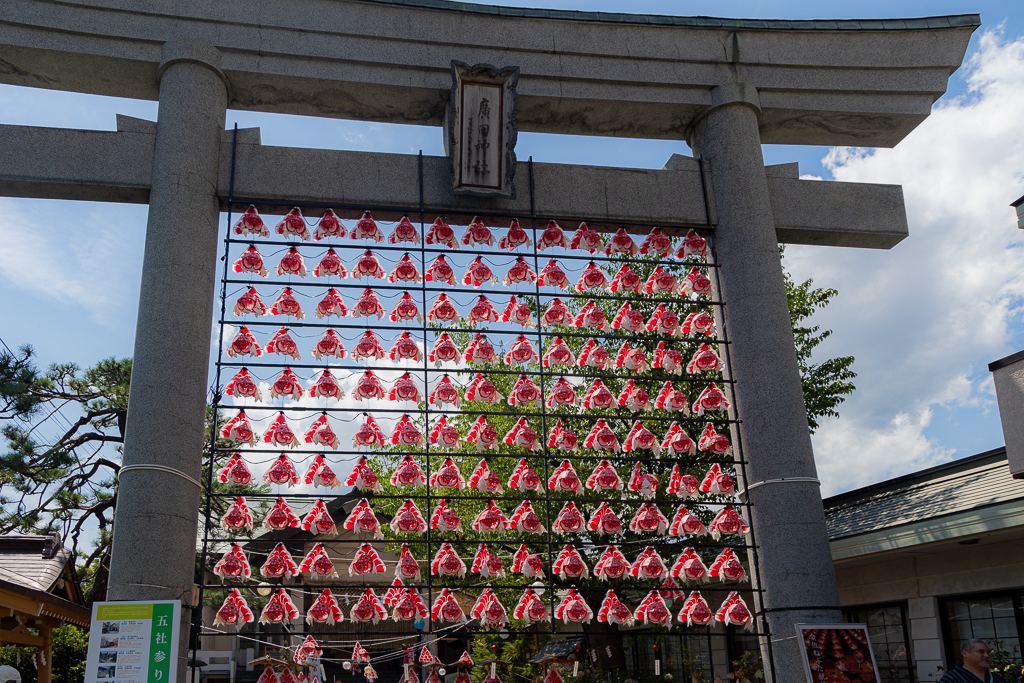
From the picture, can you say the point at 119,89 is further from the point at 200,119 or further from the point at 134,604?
the point at 134,604

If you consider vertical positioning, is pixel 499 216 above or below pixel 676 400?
above

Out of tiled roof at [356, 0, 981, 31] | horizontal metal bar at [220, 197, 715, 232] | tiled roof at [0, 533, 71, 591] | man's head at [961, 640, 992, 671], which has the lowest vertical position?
man's head at [961, 640, 992, 671]

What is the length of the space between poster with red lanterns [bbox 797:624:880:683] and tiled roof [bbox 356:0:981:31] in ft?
20.4

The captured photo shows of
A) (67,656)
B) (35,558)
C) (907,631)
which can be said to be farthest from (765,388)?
(67,656)

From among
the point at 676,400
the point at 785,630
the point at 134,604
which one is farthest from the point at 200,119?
the point at 785,630

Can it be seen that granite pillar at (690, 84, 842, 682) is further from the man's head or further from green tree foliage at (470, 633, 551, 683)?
green tree foliage at (470, 633, 551, 683)

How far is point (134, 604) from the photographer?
597cm

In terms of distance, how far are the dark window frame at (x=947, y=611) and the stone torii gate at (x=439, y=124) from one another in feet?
10.7

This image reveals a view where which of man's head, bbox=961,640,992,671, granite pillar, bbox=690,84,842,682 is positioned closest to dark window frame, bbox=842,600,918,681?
granite pillar, bbox=690,84,842,682

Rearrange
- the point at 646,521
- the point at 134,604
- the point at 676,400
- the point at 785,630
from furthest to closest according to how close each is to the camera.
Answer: the point at 676,400 < the point at 646,521 < the point at 785,630 < the point at 134,604

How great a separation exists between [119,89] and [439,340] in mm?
4097

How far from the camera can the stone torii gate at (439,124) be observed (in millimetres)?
6883

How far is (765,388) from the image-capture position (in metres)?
7.65

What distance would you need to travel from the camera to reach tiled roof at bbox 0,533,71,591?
10.3 metres
